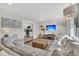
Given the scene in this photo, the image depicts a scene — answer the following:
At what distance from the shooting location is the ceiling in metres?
1.61

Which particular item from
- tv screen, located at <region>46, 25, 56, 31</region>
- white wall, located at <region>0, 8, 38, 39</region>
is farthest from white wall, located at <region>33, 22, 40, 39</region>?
tv screen, located at <region>46, 25, 56, 31</region>

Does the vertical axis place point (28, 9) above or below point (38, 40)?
above

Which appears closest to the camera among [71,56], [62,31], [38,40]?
[71,56]

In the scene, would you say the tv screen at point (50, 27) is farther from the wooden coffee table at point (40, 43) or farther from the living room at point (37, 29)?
the wooden coffee table at point (40, 43)

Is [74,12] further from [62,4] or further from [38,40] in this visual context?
[38,40]

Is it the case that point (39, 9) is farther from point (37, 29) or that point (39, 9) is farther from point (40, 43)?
point (40, 43)

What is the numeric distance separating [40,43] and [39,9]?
24.9 inches

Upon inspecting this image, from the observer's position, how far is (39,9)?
1.68 metres

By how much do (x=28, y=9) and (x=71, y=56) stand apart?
1108 millimetres

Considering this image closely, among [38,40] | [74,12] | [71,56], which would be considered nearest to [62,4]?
[74,12]

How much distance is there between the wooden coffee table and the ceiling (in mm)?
442

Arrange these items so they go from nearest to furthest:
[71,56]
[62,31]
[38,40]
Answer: [71,56]
[62,31]
[38,40]

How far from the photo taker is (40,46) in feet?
5.43

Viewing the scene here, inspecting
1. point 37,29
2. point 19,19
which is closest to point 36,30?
point 37,29
